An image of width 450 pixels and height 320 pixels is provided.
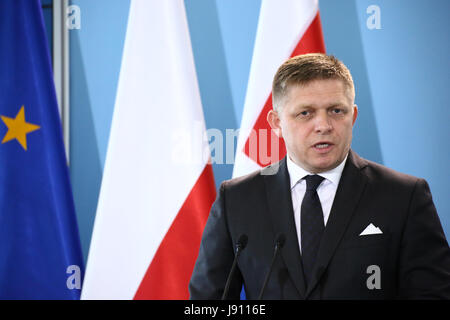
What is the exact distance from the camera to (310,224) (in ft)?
4.42

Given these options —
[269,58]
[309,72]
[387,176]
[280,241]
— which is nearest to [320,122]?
[309,72]

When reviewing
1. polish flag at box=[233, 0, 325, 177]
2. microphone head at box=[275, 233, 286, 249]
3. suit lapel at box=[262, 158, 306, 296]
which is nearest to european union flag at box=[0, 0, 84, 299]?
polish flag at box=[233, 0, 325, 177]

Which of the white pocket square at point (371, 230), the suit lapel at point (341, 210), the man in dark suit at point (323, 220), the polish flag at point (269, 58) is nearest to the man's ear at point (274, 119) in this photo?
the man in dark suit at point (323, 220)

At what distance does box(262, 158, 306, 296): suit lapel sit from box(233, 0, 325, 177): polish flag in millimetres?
631

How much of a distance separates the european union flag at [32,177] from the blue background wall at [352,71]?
0.30 meters

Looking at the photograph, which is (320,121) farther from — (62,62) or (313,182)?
(62,62)

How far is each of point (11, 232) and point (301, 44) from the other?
171 cm

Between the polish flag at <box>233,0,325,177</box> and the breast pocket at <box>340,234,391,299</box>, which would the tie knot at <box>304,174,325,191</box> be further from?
the polish flag at <box>233,0,325,177</box>

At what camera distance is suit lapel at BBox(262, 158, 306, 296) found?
1277 mm

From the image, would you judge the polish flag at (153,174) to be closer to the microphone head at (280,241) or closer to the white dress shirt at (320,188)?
the white dress shirt at (320,188)

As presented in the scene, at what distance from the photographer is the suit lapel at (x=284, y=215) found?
4.19 ft
